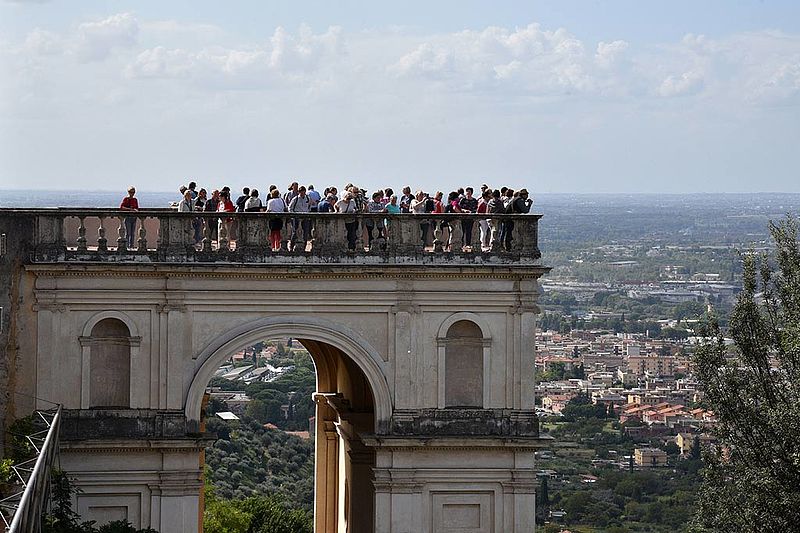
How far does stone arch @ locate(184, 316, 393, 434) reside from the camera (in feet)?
92.6

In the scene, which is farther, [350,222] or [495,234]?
[495,234]

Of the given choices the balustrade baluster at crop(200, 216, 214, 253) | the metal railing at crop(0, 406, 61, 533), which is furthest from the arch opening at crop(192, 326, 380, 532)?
the metal railing at crop(0, 406, 61, 533)

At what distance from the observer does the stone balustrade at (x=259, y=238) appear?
2791cm

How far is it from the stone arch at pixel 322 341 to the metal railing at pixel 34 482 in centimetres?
256

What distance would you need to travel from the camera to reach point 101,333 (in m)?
28.2

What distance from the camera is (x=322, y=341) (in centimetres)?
2836

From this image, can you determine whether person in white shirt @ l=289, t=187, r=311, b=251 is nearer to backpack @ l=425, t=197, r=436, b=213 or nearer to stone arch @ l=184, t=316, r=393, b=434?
stone arch @ l=184, t=316, r=393, b=434

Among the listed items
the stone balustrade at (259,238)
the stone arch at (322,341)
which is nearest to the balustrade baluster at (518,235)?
the stone balustrade at (259,238)

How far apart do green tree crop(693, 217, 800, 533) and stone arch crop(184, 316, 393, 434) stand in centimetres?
696

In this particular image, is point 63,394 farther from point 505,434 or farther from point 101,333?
point 505,434

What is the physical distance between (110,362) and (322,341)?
11.5 feet

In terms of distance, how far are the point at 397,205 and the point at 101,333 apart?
5.69 meters

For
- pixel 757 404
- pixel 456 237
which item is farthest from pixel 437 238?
pixel 757 404

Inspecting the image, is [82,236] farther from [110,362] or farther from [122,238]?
[110,362]
